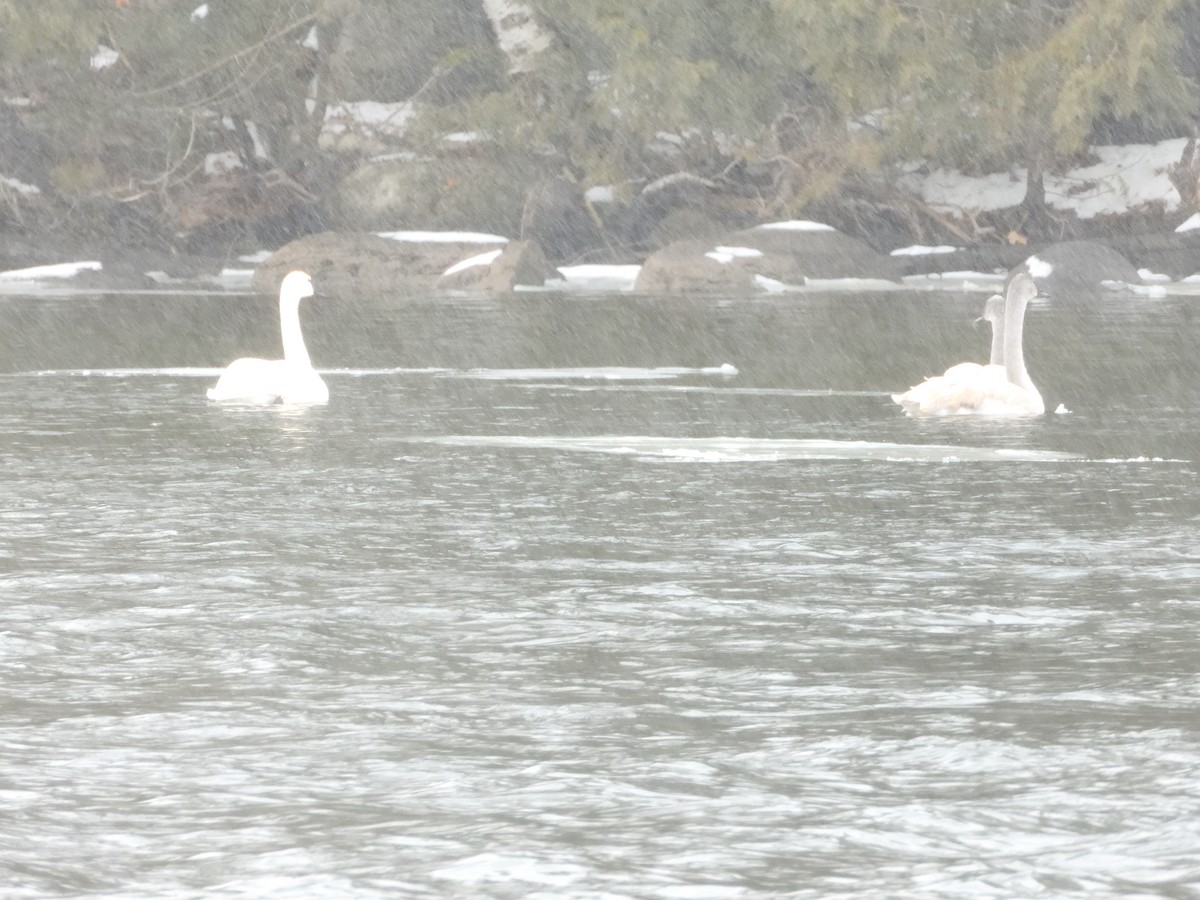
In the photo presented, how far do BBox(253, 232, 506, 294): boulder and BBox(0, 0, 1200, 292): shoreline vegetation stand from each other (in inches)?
6.3

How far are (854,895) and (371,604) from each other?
12.3 feet

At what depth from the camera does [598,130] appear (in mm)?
43562

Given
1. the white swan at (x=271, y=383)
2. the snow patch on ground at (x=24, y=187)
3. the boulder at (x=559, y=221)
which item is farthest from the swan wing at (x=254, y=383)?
the snow patch on ground at (x=24, y=187)

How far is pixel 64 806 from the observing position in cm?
539

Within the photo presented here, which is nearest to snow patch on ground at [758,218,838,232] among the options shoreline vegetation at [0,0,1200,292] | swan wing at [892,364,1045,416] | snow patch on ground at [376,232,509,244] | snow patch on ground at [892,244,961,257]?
shoreline vegetation at [0,0,1200,292]

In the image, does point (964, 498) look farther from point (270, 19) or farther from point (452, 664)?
point (270, 19)

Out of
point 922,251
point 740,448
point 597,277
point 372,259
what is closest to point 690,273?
point 597,277

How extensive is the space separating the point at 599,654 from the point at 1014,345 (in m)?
10.4

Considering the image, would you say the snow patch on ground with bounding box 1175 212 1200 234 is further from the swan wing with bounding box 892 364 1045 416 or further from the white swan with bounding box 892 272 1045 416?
the swan wing with bounding box 892 364 1045 416

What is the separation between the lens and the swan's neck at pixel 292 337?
17328mm

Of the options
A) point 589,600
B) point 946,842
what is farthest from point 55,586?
Answer: point 946,842

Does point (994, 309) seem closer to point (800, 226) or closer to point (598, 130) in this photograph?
point (800, 226)

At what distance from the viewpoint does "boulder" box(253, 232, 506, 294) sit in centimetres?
4100

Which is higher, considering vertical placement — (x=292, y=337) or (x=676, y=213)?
(x=676, y=213)
